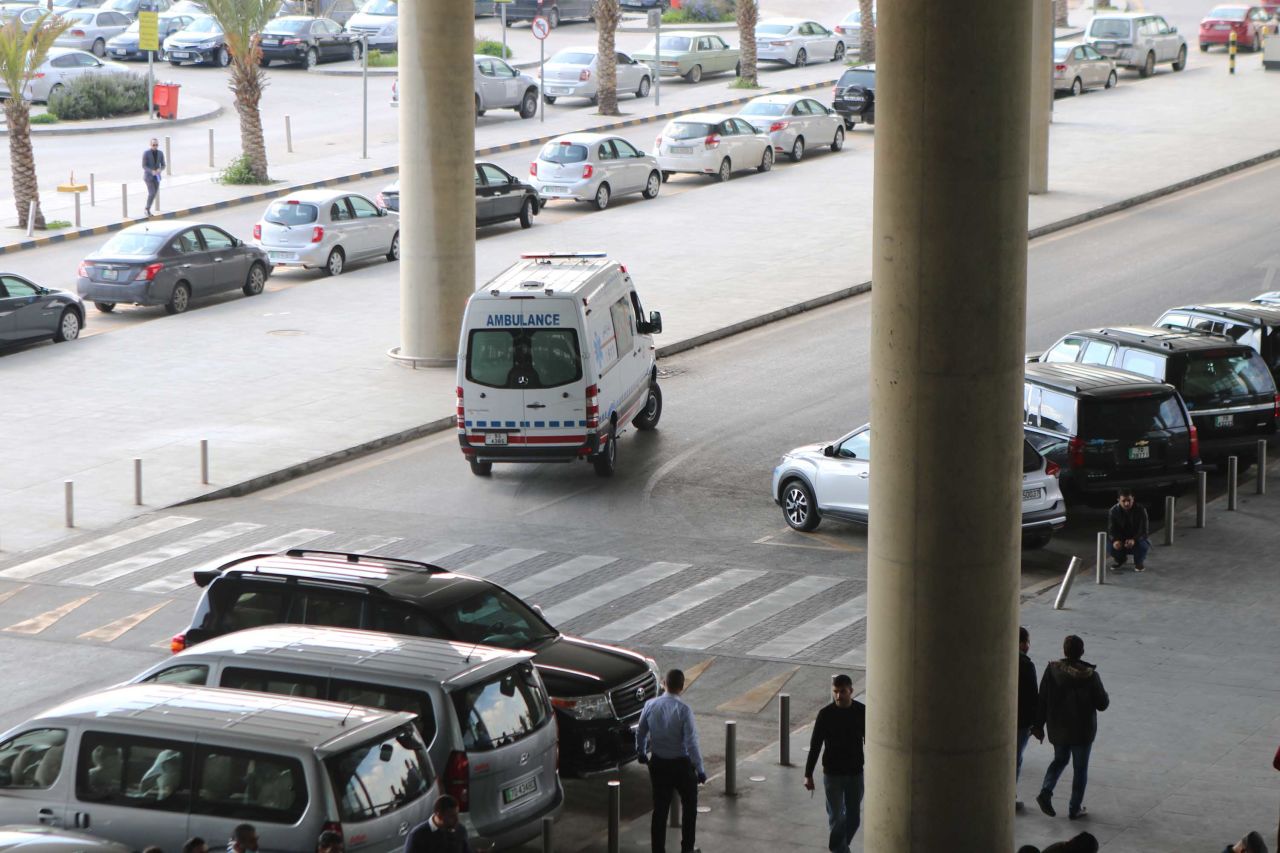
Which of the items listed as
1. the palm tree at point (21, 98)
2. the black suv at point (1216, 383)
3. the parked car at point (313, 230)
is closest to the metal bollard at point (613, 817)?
the black suv at point (1216, 383)

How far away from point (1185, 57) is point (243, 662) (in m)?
57.8

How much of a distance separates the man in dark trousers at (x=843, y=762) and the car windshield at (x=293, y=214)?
2505 centimetres

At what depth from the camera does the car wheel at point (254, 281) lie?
35.0 metres

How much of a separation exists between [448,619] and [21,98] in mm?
27575

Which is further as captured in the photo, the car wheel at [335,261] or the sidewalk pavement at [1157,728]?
the car wheel at [335,261]

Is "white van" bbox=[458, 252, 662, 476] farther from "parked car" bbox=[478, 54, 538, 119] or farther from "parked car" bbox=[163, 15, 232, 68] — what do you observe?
"parked car" bbox=[163, 15, 232, 68]

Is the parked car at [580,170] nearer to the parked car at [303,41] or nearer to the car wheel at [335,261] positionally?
the car wheel at [335,261]

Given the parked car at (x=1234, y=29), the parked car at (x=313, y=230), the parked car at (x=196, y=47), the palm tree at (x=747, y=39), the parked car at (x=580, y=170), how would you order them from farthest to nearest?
the parked car at (x=1234, y=29) < the parked car at (x=196, y=47) < the palm tree at (x=747, y=39) < the parked car at (x=580, y=170) < the parked car at (x=313, y=230)

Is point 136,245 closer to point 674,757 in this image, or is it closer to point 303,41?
point 674,757

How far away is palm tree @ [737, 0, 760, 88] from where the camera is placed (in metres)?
58.8

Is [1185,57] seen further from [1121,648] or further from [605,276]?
[1121,648]

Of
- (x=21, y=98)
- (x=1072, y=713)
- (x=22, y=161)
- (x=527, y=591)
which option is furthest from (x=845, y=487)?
(x=22, y=161)

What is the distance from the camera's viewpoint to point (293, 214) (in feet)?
119

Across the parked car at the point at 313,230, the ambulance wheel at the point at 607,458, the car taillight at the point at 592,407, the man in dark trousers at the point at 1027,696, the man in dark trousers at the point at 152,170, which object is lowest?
the ambulance wheel at the point at 607,458
